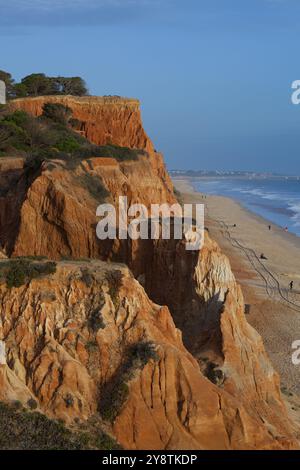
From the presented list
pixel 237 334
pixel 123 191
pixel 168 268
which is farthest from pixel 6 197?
pixel 237 334

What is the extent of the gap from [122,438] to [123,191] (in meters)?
16.1

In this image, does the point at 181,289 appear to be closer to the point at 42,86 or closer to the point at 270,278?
the point at 270,278

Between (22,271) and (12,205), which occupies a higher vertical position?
(12,205)

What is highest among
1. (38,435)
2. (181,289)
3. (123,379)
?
(181,289)

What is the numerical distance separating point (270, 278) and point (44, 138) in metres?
18.0

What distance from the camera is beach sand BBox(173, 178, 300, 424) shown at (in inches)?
1020

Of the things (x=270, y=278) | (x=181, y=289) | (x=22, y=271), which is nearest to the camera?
(x=22, y=271)

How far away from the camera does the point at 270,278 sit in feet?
132

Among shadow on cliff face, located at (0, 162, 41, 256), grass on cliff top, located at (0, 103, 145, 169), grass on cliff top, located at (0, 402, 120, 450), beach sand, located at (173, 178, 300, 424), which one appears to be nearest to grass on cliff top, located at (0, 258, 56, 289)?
grass on cliff top, located at (0, 402, 120, 450)

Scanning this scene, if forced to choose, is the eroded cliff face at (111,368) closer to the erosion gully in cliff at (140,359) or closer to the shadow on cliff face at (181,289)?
the erosion gully in cliff at (140,359)

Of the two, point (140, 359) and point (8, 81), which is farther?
point (8, 81)

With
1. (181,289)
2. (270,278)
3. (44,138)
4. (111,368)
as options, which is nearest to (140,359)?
(111,368)

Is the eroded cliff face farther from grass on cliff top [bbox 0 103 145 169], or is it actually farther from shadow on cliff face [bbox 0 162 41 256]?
grass on cliff top [bbox 0 103 145 169]

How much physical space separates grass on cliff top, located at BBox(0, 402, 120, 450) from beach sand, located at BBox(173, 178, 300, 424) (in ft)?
28.6
